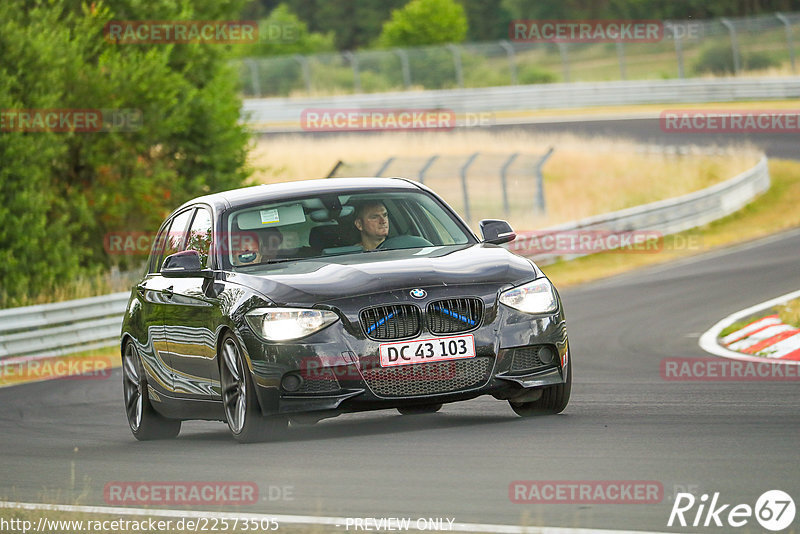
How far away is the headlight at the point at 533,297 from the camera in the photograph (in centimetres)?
848

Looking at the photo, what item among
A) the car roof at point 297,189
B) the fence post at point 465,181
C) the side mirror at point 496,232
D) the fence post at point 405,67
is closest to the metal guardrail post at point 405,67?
the fence post at point 405,67

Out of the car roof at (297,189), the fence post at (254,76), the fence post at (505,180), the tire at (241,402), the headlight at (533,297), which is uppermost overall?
the car roof at (297,189)

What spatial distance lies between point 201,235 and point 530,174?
20.8 metres

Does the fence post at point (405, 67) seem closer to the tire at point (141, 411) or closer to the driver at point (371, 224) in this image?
the tire at point (141, 411)

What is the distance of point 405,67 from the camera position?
53875mm

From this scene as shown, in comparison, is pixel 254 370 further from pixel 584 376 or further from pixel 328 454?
pixel 584 376

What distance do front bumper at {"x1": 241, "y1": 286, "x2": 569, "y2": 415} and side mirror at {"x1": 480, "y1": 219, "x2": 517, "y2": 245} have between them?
131 cm

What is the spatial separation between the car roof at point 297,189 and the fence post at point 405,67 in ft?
145

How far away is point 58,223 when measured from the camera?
2322cm

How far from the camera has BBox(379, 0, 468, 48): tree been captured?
74.6m

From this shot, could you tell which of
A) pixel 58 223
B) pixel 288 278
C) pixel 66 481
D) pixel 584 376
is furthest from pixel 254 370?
pixel 58 223

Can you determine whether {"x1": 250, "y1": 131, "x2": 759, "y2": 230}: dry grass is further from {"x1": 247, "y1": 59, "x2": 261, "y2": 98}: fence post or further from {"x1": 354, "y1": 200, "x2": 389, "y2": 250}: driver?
{"x1": 354, "y1": 200, "x2": 389, "y2": 250}: driver

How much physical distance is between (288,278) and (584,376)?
14.2ft

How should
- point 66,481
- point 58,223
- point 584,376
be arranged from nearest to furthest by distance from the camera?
point 66,481 < point 584,376 < point 58,223
